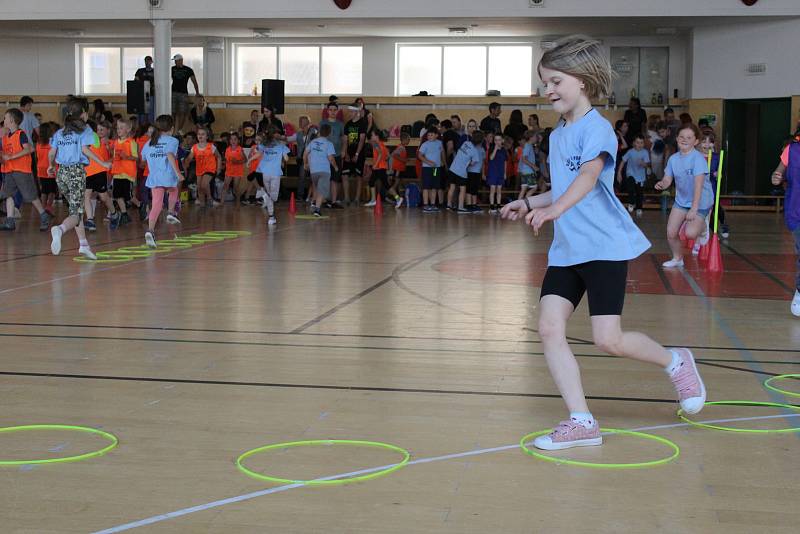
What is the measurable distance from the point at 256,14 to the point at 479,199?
6903 mm

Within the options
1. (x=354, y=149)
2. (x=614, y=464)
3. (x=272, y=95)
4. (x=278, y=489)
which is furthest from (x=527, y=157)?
(x=278, y=489)

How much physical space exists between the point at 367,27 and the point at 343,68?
3.99 meters

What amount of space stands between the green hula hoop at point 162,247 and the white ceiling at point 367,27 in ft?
35.7

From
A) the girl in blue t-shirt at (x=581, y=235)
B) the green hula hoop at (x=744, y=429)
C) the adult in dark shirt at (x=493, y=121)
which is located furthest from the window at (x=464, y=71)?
the girl in blue t-shirt at (x=581, y=235)

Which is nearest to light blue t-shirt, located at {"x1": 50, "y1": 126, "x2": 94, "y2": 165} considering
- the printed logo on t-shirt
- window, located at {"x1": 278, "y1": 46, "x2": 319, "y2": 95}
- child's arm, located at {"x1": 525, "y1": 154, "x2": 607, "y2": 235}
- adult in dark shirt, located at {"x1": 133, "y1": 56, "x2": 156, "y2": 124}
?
the printed logo on t-shirt

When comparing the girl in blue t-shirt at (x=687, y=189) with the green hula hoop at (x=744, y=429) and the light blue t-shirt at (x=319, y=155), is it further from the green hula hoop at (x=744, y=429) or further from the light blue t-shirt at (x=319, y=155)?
the light blue t-shirt at (x=319, y=155)

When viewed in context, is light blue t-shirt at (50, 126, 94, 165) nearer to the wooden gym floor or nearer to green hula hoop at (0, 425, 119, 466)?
the wooden gym floor

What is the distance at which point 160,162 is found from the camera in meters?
13.6

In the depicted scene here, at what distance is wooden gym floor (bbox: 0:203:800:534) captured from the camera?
3580mm

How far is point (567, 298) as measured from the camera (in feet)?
14.7

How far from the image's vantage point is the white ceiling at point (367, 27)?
24750 millimetres

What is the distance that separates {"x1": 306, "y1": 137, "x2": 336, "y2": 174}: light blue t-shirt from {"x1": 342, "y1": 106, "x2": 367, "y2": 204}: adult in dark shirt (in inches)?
159

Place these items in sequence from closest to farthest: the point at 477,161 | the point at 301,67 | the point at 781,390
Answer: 1. the point at 781,390
2. the point at 477,161
3. the point at 301,67

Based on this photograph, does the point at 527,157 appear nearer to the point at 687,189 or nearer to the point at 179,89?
the point at 179,89
